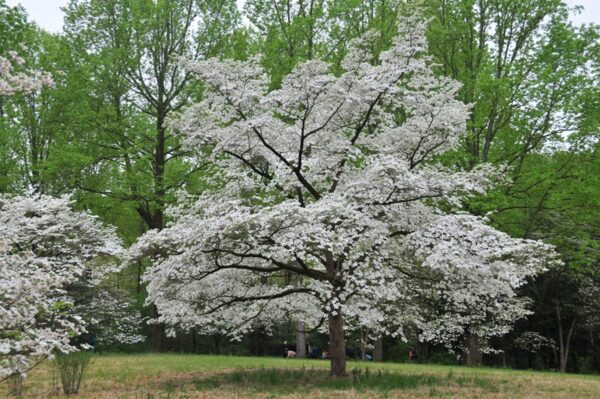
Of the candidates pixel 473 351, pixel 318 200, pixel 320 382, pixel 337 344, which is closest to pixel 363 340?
pixel 337 344

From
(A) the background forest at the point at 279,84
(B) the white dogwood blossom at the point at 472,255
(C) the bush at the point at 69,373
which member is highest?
(A) the background forest at the point at 279,84

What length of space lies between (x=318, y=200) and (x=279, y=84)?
878 cm

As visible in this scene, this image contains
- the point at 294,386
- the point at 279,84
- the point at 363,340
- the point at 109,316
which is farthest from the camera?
the point at 109,316

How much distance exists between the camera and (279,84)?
18094 millimetres

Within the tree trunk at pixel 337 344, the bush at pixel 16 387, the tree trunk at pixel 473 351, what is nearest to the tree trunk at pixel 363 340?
the tree trunk at pixel 337 344

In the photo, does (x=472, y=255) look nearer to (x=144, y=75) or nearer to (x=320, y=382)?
(x=320, y=382)

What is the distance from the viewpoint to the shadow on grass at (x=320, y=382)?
367 inches

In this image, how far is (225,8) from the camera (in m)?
21.6

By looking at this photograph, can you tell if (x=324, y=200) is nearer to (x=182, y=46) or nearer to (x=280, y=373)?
(x=280, y=373)

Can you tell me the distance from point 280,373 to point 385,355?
20310mm

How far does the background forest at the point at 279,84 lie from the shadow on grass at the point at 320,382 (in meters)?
5.38

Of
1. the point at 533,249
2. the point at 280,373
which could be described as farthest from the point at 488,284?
the point at 280,373

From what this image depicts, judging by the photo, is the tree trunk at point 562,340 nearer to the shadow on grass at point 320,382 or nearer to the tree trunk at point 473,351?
the tree trunk at point 473,351

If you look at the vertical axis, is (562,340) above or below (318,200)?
below
